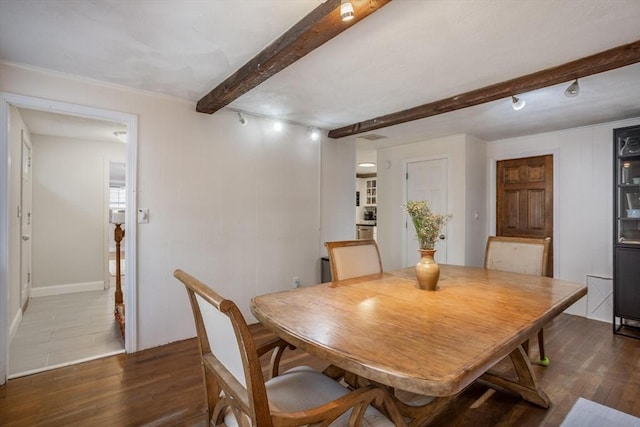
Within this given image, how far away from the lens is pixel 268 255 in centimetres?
358

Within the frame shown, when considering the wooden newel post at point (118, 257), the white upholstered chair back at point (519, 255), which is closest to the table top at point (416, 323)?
the white upholstered chair back at point (519, 255)

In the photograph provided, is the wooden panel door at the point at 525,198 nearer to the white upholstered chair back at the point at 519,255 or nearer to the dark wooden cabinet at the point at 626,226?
the dark wooden cabinet at the point at 626,226

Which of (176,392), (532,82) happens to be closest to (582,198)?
(532,82)

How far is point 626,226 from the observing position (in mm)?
3266

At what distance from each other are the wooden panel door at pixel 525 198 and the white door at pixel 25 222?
19.2ft

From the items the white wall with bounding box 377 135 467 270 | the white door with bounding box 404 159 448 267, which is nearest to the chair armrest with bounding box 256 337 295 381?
Answer: the white door with bounding box 404 159 448 267

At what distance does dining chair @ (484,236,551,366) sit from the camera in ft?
8.16

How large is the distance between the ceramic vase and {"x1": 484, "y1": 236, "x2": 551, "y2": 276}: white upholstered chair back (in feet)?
3.81

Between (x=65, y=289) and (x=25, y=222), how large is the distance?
127 centimetres

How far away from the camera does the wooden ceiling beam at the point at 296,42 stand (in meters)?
1.48

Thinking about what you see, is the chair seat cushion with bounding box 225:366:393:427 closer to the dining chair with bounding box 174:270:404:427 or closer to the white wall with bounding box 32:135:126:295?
the dining chair with bounding box 174:270:404:427

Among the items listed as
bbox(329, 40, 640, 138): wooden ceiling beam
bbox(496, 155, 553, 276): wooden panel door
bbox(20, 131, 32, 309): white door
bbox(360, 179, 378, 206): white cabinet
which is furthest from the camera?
bbox(360, 179, 378, 206): white cabinet

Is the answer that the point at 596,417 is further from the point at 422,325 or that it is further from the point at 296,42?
the point at 296,42

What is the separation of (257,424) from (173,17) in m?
1.87
